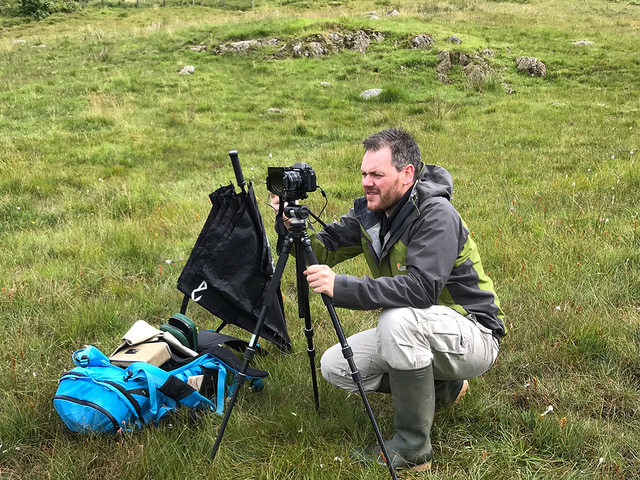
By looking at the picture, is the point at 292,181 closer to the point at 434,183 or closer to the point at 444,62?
the point at 434,183

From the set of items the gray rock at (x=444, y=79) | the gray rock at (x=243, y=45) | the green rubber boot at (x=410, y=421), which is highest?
the gray rock at (x=243, y=45)

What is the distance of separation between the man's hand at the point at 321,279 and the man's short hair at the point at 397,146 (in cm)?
84

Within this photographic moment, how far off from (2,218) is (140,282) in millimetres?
3262

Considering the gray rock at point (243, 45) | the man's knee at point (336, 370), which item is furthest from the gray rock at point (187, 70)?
the man's knee at point (336, 370)

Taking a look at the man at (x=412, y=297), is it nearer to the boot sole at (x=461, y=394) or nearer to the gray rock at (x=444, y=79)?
the boot sole at (x=461, y=394)

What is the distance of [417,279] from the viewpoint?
2.70m

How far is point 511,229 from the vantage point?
586cm

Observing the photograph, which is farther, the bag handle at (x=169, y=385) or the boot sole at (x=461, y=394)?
the boot sole at (x=461, y=394)

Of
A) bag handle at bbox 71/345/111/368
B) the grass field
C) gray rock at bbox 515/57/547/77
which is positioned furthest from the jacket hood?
gray rock at bbox 515/57/547/77

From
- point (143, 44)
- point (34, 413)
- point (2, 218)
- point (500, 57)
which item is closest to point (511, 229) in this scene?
point (34, 413)

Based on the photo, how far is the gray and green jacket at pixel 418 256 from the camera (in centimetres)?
268

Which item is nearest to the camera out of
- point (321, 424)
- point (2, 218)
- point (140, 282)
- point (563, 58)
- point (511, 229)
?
point (321, 424)

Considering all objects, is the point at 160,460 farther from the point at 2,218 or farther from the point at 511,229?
the point at 2,218

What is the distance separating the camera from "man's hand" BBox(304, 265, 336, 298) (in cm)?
263
